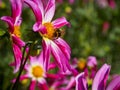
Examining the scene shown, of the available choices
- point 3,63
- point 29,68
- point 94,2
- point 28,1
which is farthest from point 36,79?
point 94,2

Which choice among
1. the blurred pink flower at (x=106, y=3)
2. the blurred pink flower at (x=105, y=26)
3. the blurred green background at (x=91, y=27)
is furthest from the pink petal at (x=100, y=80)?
the blurred pink flower at (x=106, y=3)

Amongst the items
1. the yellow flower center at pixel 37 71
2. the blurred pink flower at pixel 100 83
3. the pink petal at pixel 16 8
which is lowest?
the yellow flower center at pixel 37 71

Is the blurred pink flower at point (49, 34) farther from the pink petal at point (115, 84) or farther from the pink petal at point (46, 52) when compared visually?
the pink petal at point (115, 84)

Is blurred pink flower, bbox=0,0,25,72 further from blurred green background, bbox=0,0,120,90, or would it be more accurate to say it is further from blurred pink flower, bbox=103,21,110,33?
blurred pink flower, bbox=103,21,110,33

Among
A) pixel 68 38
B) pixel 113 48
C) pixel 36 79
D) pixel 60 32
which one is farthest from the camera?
pixel 113 48

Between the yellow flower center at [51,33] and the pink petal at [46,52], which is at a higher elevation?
the yellow flower center at [51,33]

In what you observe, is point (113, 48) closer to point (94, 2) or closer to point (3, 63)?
point (94, 2)

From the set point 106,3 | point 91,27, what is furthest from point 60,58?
point 106,3
